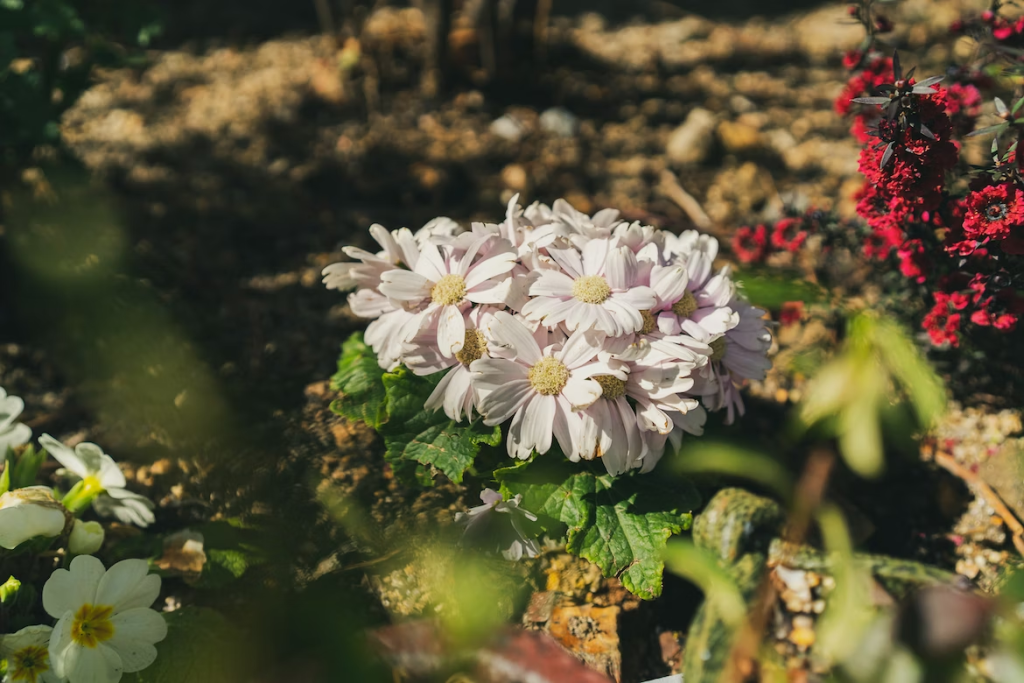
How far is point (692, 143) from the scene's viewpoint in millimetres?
3463

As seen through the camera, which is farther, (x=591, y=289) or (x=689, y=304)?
(x=689, y=304)

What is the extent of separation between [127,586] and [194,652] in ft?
0.80

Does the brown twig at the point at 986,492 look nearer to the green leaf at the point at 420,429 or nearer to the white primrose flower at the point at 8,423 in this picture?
the green leaf at the point at 420,429

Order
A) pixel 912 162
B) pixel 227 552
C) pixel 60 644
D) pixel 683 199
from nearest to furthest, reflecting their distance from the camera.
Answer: pixel 60 644, pixel 912 162, pixel 227 552, pixel 683 199

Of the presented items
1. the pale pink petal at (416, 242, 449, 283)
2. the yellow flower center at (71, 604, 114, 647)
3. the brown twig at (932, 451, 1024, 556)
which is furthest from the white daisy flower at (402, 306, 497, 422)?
the brown twig at (932, 451, 1024, 556)

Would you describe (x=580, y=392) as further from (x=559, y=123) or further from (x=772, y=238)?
(x=559, y=123)

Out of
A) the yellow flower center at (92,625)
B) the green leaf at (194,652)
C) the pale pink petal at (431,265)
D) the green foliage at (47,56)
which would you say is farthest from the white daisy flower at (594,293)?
the green foliage at (47,56)

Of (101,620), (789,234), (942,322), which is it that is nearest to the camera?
(101,620)

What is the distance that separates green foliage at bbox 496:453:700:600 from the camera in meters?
1.61

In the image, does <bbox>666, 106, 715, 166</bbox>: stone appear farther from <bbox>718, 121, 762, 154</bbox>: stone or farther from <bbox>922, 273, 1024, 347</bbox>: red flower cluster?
<bbox>922, 273, 1024, 347</bbox>: red flower cluster

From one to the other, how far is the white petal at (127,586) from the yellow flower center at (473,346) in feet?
2.73

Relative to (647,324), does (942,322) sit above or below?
below

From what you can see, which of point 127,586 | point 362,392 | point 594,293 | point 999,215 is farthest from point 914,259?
point 127,586

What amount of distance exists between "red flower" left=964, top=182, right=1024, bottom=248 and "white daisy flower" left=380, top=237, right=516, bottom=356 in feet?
3.35
